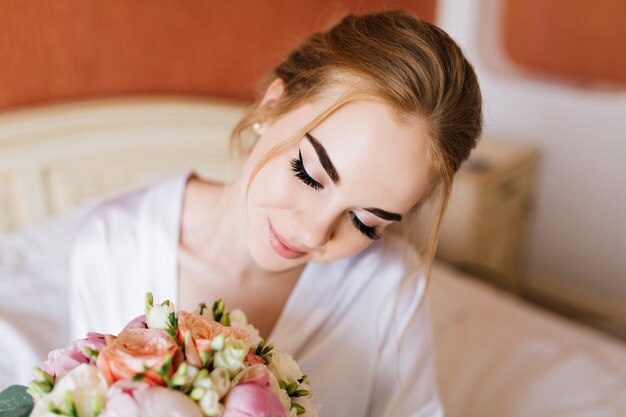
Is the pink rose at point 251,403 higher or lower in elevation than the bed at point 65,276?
higher

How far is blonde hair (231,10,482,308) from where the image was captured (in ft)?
2.84

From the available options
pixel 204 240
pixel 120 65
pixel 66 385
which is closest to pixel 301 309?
pixel 204 240

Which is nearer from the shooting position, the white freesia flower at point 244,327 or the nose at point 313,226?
the white freesia flower at point 244,327

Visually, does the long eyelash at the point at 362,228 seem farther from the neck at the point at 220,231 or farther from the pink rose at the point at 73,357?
the pink rose at the point at 73,357

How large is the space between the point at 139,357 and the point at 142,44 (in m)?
1.29

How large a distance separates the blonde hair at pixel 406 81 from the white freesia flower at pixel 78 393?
43 centimetres

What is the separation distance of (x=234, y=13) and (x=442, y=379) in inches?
47.0

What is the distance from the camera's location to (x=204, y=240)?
1.16 m

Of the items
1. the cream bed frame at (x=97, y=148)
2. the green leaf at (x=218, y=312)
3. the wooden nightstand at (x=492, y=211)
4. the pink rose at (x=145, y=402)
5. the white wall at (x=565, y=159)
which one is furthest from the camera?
the white wall at (x=565, y=159)

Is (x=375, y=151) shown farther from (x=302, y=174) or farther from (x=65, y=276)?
(x=65, y=276)

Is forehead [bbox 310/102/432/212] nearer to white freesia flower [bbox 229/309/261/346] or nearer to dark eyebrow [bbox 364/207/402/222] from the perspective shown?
dark eyebrow [bbox 364/207/402/222]

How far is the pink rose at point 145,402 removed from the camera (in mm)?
573

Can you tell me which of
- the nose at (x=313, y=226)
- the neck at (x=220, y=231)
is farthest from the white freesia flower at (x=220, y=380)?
the neck at (x=220, y=231)

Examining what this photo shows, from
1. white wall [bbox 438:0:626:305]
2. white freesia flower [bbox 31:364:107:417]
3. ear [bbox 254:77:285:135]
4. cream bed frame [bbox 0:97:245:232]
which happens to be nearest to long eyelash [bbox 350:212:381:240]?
ear [bbox 254:77:285:135]
